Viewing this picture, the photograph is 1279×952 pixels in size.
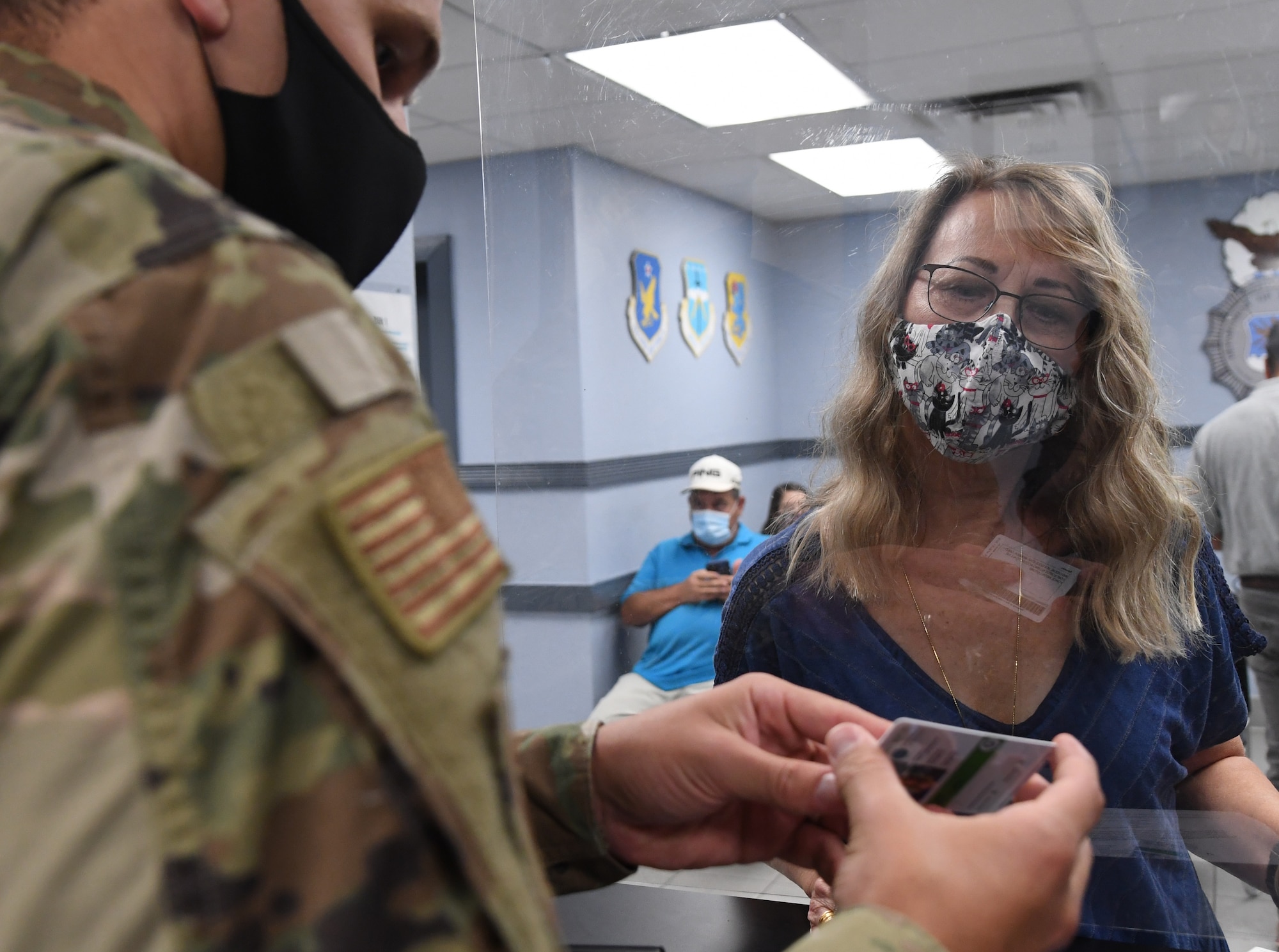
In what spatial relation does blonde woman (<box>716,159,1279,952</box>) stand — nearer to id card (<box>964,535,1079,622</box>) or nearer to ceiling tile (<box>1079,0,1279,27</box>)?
id card (<box>964,535,1079,622</box>)

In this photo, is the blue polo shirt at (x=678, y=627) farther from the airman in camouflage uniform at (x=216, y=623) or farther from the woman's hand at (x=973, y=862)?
the airman in camouflage uniform at (x=216, y=623)

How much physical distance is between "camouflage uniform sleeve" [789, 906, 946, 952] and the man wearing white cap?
1.81ft

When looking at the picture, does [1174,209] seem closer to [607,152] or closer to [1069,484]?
[1069,484]

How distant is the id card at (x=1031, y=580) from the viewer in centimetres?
87

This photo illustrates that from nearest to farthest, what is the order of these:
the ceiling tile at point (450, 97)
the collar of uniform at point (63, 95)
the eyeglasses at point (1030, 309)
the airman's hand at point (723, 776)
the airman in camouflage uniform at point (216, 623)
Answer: the airman in camouflage uniform at point (216, 623) → the collar of uniform at point (63, 95) → the airman's hand at point (723, 776) → the eyeglasses at point (1030, 309) → the ceiling tile at point (450, 97)

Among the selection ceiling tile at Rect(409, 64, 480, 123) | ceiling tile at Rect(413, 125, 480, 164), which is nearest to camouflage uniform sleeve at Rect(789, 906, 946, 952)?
ceiling tile at Rect(409, 64, 480, 123)

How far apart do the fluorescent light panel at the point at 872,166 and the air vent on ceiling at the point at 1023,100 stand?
0.15 ft

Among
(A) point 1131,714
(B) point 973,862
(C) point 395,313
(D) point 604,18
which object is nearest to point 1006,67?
(D) point 604,18

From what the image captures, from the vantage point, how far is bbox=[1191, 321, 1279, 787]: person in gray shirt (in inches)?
33.4

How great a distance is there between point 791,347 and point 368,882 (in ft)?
2.38

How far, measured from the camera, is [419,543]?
1.06 ft

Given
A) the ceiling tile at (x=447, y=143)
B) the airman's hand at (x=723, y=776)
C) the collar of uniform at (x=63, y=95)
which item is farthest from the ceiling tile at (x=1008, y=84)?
the ceiling tile at (x=447, y=143)

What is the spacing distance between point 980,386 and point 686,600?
0.41 metres

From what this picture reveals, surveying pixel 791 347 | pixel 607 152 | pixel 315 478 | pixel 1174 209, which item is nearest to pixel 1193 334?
pixel 1174 209
